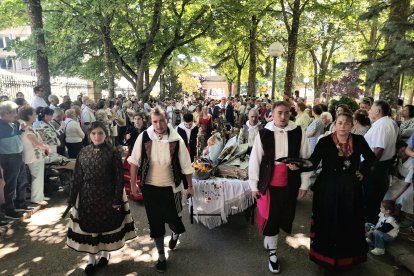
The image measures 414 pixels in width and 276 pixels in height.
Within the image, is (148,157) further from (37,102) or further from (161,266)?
(37,102)

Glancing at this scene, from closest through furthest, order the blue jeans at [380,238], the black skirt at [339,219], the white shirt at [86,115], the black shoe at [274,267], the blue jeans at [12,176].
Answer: the black skirt at [339,219] → the black shoe at [274,267] → the blue jeans at [380,238] → the blue jeans at [12,176] → the white shirt at [86,115]

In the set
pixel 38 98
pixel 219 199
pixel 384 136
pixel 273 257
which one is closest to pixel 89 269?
pixel 219 199

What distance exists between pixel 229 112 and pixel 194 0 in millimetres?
5737

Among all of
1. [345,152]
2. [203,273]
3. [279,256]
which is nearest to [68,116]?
[203,273]

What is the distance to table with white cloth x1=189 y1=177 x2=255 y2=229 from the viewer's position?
15.8ft

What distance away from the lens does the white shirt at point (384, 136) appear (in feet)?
14.9

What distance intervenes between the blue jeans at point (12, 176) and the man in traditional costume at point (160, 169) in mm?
2687

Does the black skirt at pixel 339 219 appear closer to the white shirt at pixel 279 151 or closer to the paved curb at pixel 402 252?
the white shirt at pixel 279 151

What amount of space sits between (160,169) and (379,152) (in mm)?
3239

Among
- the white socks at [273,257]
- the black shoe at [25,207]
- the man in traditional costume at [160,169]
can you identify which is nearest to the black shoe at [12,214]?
the black shoe at [25,207]

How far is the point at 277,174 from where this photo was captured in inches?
145

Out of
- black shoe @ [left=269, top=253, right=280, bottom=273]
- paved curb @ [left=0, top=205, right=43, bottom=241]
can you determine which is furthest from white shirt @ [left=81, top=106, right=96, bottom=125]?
black shoe @ [left=269, top=253, right=280, bottom=273]

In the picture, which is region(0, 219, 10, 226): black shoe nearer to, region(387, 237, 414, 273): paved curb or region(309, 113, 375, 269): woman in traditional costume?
region(309, 113, 375, 269): woman in traditional costume

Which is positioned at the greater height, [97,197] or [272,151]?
[272,151]
